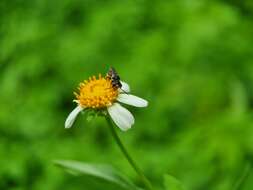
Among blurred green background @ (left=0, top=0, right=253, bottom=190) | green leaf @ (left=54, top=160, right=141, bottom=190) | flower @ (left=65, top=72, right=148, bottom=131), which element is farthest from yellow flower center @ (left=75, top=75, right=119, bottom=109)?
blurred green background @ (left=0, top=0, right=253, bottom=190)

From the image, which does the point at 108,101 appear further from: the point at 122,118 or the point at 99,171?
the point at 99,171

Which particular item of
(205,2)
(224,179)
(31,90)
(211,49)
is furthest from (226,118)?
(31,90)

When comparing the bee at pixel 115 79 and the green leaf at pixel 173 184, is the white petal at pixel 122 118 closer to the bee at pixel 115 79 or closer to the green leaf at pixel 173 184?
the bee at pixel 115 79

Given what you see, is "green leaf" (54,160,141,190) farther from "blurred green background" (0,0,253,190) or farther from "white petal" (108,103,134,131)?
"blurred green background" (0,0,253,190)

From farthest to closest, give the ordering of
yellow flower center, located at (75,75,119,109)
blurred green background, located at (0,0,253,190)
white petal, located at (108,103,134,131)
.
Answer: blurred green background, located at (0,0,253,190)
yellow flower center, located at (75,75,119,109)
white petal, located at (108,103,134,131)

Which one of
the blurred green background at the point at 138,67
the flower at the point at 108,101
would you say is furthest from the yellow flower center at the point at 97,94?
the blurred green background at the point at 138,67

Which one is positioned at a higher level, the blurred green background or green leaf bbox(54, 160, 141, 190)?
the blurred green background
